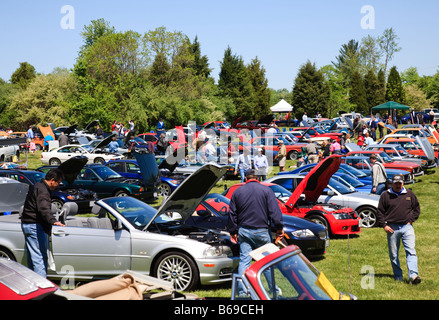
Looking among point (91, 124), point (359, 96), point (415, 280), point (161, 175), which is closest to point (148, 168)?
point (161, 175)

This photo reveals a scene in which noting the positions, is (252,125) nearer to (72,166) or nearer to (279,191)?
(72,166)

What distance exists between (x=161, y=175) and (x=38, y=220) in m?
12.3

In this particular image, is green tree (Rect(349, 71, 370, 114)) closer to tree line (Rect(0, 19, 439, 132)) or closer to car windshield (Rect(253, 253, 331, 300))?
tree line (Rect(0, 19, 439, 132))

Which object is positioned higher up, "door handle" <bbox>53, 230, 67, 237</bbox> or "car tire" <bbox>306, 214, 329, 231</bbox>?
"door handle" <bbox>53, 230, 67, 237</bbox>

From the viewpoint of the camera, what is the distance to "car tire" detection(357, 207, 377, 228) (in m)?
13.8

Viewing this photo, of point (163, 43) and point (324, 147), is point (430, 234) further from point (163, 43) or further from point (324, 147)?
point (163, 43)

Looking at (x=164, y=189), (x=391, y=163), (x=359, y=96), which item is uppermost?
(x=359, y=96)

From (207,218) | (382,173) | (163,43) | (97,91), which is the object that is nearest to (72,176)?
(207,218)

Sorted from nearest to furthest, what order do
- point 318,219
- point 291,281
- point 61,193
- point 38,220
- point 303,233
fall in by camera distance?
point 291,281 < point 38,220 < point 303,233 < point 318,219 < point 61,193

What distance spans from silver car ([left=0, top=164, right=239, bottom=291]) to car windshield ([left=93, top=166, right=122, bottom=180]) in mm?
9763

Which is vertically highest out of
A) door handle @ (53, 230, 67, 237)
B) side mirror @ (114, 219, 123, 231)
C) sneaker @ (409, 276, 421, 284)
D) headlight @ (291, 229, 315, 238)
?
side mirror @ (114, 219, 123, 231)

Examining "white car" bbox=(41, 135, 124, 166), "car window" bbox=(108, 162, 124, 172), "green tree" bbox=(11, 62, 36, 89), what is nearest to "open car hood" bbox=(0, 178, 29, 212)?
"car window" bbox=(108, 162, 124, 172)

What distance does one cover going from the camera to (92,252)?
8.13 metres
